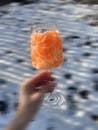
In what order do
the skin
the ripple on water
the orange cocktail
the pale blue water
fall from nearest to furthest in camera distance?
1. the skin
2. the orange cocktail
3. the pale blue water
4. the ripple on water

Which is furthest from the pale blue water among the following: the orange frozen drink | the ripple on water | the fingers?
the fingers

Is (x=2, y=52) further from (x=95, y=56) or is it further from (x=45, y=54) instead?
(x=45, y=54)

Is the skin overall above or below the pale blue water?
above

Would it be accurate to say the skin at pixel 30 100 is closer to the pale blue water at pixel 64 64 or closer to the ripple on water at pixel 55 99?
the pale blue water at pixel 64 64

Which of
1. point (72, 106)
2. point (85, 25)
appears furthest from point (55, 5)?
point (72, 106)

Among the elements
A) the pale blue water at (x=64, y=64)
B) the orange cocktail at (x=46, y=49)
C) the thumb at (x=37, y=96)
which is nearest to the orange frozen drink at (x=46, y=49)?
the orange cocktail at (x=46, y=49)

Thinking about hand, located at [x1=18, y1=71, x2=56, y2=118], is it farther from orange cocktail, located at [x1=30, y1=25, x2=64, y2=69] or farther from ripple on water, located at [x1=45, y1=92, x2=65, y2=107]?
ripple on water, located at [x1=45, y1=92, x2=65, y2=107]

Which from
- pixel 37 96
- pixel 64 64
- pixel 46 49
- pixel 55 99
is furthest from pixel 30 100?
pixel 64 64
